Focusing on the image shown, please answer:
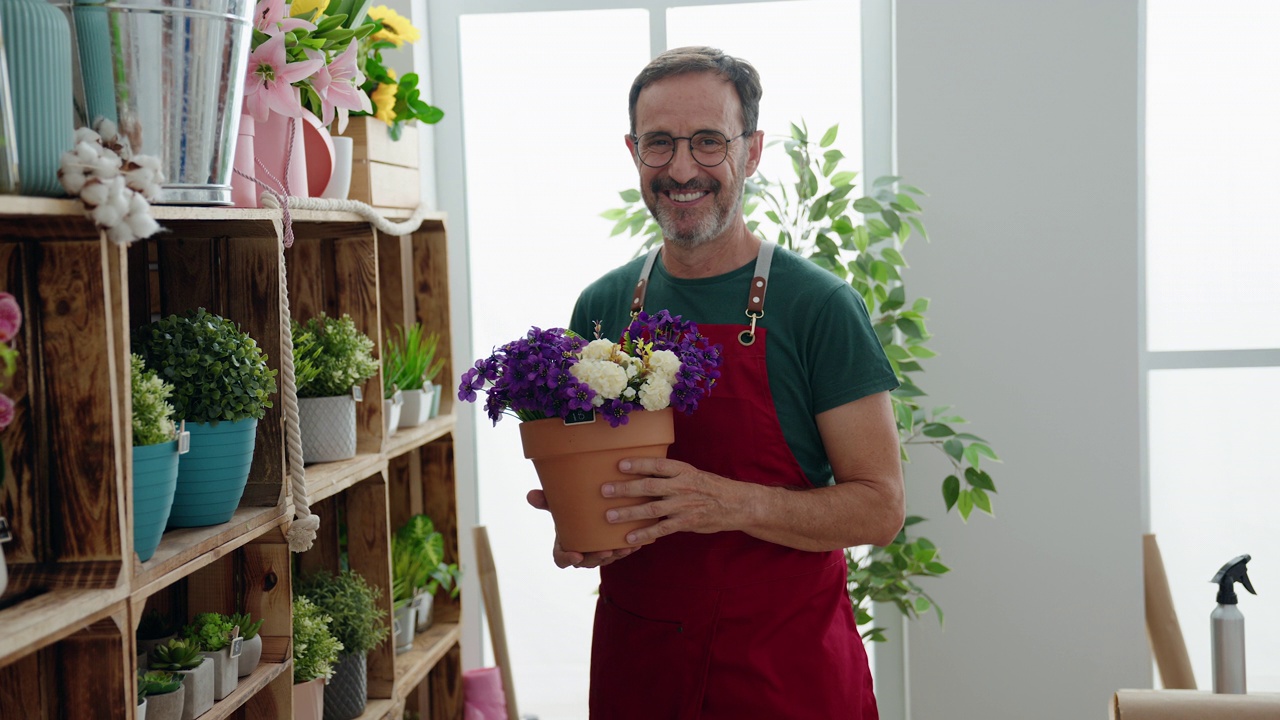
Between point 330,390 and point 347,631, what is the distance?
0.43 meters

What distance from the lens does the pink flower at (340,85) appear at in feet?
5.36

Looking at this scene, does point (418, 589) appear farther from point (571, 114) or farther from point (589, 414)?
point (571, 114)

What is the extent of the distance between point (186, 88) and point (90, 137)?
174mm

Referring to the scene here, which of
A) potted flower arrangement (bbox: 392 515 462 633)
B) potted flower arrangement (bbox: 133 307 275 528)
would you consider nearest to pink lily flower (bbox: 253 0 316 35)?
potted flower arrangement (bbox: 133 307 275 528)

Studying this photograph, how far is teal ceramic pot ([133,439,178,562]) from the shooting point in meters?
1.18

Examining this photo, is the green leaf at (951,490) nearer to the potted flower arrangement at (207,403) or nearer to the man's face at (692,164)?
the man's face at (692,164)

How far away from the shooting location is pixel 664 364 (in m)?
1.36

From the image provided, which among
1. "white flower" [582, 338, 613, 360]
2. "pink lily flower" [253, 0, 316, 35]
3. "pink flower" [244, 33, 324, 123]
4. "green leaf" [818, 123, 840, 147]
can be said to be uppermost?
"pink lily flower" [253, 0, 316, 35]

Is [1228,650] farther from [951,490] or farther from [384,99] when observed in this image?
[384,99]

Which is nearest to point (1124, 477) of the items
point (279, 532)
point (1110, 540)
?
point (1110, 540)

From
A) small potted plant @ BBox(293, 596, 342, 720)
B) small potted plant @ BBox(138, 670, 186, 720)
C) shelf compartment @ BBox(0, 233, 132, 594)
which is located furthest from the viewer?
small potted plant @ BBox(293, 596, 342, 720)

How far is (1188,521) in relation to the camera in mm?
2846

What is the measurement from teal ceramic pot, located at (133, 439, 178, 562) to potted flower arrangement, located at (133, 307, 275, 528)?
0.11 meters

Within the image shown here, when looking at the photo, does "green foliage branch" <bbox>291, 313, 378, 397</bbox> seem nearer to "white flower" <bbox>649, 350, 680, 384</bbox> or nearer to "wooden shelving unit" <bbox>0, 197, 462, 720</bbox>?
"wooden shelving unit" <bbox>0, 197, 462, 720</bbox>
